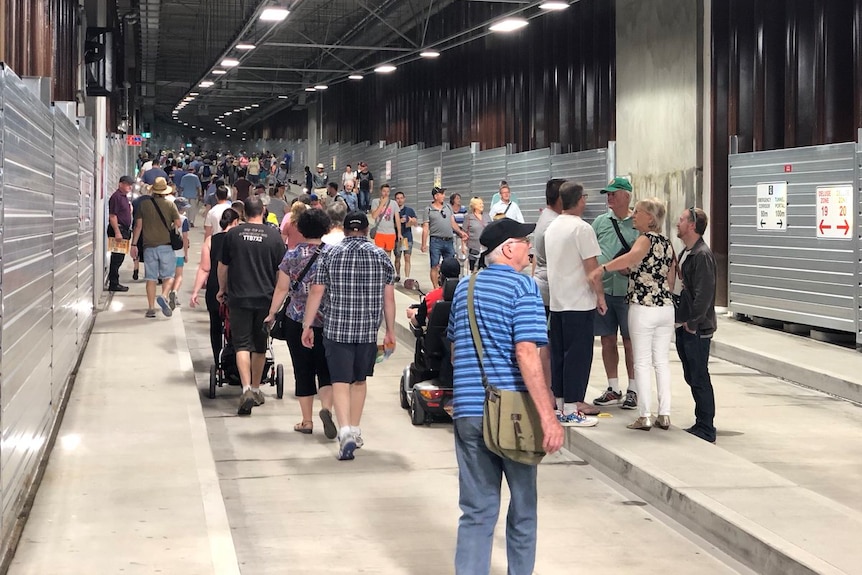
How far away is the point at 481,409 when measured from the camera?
4945 millimetres

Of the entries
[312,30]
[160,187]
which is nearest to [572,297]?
[160,187]

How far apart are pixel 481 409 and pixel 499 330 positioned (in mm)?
364

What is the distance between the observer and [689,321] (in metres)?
8.30

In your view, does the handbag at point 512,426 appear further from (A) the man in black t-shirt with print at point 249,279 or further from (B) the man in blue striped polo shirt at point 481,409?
(A) the man in black t-shirt with print at point 249,279

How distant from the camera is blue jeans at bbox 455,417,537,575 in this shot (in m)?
4.91

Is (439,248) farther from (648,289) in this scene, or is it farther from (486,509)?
(486,509)

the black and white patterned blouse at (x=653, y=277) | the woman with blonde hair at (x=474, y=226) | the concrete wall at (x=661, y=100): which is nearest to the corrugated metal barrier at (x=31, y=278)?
the black and white patterned blouse at (x=653, y=277)

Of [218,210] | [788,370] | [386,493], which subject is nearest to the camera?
[386,493]

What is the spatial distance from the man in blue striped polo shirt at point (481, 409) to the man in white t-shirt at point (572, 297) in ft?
10.9

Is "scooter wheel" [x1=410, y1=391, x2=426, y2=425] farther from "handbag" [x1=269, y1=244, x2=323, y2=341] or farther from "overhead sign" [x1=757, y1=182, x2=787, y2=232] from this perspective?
"overhead sign" [x1=757, y1=182, x2=787, y2=232]

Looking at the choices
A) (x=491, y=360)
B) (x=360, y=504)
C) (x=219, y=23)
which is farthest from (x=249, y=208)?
(x=219, y=23)

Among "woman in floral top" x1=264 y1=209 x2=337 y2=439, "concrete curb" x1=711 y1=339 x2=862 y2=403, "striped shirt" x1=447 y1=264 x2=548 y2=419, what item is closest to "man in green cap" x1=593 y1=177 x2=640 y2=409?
"woman in floral top" x1=264 y1=209 x2=337 y2=439

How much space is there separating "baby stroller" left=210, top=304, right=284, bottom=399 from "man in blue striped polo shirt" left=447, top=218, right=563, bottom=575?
5622 mm

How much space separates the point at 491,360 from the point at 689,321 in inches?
148
